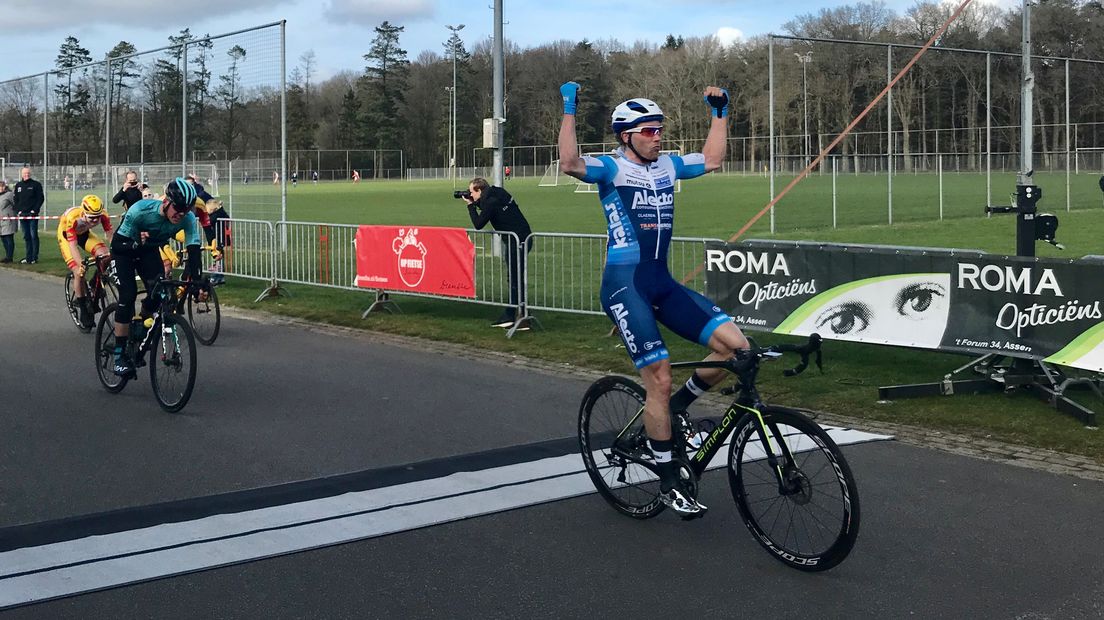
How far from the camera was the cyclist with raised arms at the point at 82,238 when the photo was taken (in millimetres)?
12141

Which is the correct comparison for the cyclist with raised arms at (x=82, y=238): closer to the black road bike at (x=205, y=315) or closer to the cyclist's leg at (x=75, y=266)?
the cyclist's leg at (x=75, y=266)

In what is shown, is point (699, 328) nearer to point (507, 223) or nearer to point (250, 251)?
point (507, 223)

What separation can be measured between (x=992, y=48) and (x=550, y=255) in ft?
111

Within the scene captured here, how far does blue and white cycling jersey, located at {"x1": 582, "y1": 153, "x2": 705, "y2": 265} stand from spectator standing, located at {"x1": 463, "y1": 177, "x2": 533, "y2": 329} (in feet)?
24.9

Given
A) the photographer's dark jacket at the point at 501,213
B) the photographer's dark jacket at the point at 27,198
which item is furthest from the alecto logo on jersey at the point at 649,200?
the photographer's dark jacket at the point at 27,198

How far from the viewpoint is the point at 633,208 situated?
5812mm

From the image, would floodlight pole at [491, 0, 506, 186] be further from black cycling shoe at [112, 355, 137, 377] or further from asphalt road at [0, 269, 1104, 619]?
black cycling shoe at [112, 355, 137, 377]

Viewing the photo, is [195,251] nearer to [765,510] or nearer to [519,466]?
[519,466]

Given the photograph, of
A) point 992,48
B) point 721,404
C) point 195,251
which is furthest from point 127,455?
point 992,48

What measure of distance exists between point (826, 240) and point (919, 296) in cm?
1754

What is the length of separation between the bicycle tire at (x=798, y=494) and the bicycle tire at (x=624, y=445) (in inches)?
25.8

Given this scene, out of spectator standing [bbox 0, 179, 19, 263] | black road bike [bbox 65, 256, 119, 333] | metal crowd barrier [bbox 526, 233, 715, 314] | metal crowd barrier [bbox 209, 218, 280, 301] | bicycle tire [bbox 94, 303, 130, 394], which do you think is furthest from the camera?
spectator standing [bbox 0, 179, 19, 263]

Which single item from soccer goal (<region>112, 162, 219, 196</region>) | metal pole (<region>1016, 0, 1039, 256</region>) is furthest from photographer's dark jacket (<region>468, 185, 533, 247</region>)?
soccer goal (<region>112, 162, 219, 196</region>)

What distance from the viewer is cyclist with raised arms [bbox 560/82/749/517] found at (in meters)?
5.71
